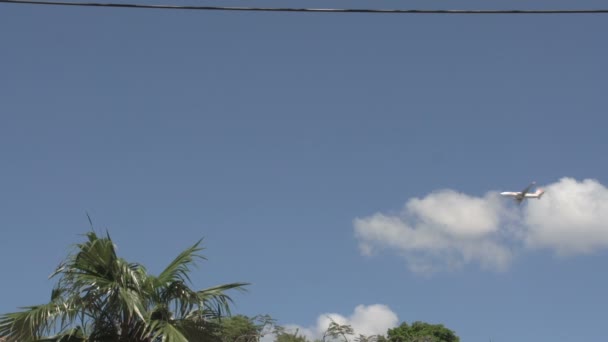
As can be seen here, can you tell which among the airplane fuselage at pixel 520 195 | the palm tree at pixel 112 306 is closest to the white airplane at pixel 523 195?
the airplane fuselage at pixel 520 195

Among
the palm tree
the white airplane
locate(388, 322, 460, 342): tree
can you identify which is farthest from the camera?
locate(388, 322, 460, 342): tree

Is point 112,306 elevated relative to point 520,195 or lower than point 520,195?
lower

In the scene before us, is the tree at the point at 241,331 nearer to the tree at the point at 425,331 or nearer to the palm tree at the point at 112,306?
the palm tree at the point at 112,306

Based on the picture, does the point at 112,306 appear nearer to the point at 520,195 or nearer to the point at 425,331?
the point at 520,195

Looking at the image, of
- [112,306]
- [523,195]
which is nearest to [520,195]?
[523,195]

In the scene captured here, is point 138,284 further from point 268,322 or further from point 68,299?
point 268,322

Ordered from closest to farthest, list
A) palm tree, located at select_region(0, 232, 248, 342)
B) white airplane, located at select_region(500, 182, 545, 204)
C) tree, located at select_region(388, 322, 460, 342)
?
palm tree, located at select_region(0, 232, 248, 342), white airplane, located at select_region(500, 182, 545, 204), tree, located at select_region(388, 322, 460, 342)

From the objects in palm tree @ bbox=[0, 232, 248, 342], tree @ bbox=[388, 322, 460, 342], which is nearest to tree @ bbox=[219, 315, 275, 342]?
palm tree @ bbox=[0, 232, 248, 342]

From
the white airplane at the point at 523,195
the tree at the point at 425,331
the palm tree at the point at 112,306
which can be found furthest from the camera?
the tree at the point at 425,331

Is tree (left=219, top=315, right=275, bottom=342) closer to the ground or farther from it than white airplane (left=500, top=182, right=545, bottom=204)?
closer to the ground

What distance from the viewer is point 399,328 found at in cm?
8650

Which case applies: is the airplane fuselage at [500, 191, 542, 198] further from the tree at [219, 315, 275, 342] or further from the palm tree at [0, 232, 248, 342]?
the palm tree at [0, 232, 248, 342]

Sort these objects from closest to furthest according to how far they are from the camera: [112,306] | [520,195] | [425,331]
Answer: [112,306] → [520,195] → [425,331]

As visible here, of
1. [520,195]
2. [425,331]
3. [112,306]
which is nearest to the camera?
[112,306]
